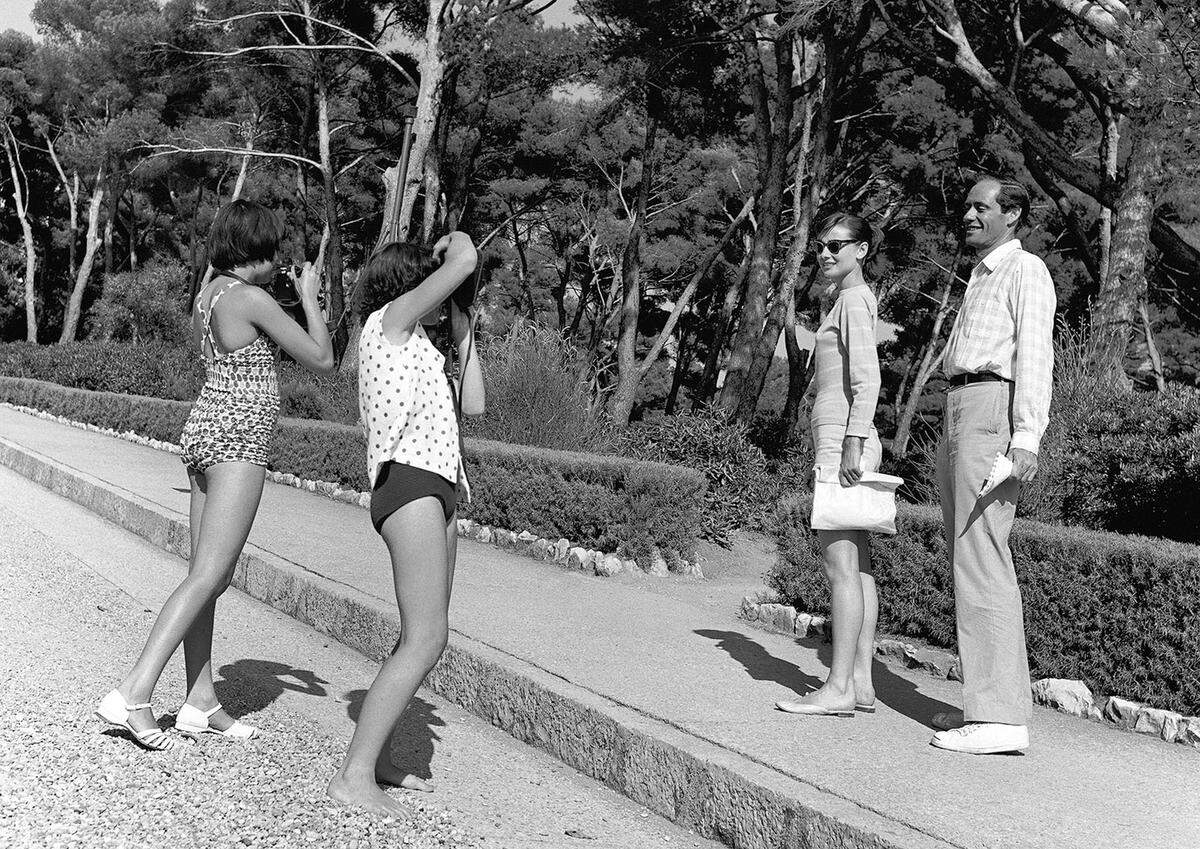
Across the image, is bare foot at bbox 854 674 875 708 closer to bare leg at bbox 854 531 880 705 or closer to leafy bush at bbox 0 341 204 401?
bare leg at bbox 854 531 880 705

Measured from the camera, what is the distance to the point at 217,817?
11.2 ft

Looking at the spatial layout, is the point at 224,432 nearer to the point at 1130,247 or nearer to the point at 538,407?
the point at 538,407

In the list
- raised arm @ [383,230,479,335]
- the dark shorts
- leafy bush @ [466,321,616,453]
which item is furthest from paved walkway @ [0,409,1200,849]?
leafy bush @ [466,321,616,453]

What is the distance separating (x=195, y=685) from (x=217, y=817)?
914 millimetres

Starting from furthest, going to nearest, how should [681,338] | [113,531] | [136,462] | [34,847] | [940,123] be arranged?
[681,338], [940,123], [136,462], [113,531], [34,847]

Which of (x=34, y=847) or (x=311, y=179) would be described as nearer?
(x=34, y=847)

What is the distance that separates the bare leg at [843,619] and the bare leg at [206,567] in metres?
2.08

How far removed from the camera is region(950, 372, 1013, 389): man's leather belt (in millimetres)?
4172

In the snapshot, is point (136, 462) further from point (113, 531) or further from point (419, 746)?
point (419, 746)

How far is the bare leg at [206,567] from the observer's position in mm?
3881

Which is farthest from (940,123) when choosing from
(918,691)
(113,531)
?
(918,691)

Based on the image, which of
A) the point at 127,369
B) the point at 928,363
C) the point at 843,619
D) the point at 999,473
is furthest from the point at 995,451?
the point at 928,363

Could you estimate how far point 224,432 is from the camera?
4.04 m

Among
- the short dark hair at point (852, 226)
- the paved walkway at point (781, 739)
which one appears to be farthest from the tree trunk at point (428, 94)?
the short dark hair at point (852, 226)
